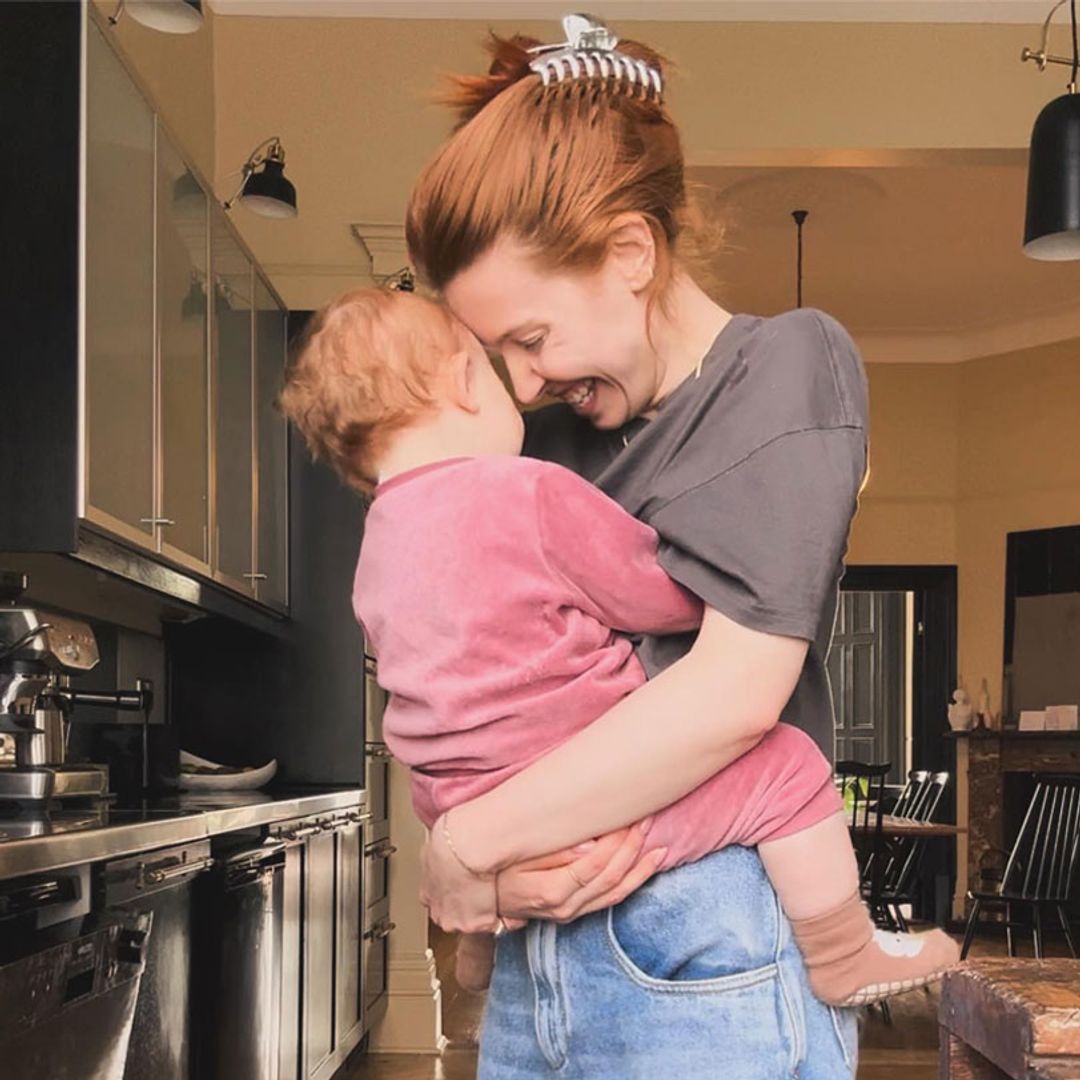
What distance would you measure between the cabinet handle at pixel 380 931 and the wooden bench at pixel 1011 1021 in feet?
13.4

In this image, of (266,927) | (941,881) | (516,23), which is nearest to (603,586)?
(266,927)

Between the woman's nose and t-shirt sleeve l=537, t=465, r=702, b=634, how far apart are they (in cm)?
10

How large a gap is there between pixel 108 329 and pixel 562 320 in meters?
1.93

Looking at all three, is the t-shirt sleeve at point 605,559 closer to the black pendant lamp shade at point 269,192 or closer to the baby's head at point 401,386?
the baby's head at point 401,386

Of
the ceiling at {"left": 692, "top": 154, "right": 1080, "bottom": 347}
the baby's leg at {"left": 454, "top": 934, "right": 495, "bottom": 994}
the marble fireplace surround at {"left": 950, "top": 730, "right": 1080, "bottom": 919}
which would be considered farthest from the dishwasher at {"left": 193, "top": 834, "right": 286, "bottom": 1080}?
the marble fireplace surround at {"left": 950, "top": 730, "right": 1080, "bottom": 919}

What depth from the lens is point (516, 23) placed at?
191 inches

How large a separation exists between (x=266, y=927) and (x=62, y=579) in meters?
0.93

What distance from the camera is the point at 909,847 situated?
8789mm

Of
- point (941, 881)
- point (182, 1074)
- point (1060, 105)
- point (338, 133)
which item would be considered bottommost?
point (941, 881)

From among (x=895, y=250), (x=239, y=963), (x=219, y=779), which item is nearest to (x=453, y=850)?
(x=239, y=963)

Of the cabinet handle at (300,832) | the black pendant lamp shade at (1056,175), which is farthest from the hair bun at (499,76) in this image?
the cabinet handle at (300,832)

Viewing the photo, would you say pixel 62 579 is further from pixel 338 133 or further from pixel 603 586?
pixel 603 586

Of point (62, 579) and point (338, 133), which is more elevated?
point (338, 133)

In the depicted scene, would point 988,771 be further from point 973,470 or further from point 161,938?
point 161,938
